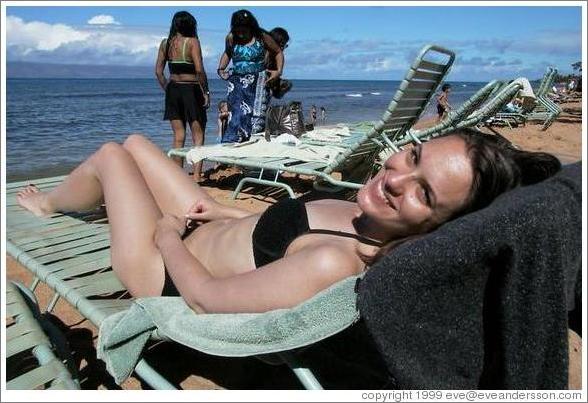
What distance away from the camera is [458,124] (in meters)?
5.41

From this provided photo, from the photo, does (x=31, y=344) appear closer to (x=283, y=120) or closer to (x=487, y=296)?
(x=487, y=296)

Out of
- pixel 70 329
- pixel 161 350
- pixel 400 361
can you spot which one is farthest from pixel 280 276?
pixel 70 329

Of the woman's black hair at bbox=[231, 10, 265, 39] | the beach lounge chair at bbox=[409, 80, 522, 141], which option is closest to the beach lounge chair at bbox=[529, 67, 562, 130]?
the beach lounge chair at bbox=[409, 80, 522, 141]

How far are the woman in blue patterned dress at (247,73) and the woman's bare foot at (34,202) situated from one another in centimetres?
351

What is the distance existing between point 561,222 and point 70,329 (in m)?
2.50

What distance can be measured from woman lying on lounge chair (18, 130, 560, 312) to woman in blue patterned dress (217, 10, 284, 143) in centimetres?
393

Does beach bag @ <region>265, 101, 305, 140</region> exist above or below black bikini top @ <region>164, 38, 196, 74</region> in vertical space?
below

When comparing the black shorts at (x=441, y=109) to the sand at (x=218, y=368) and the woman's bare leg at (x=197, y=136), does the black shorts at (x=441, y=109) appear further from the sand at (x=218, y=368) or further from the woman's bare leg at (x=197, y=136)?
the sand at (x=218, y=368)

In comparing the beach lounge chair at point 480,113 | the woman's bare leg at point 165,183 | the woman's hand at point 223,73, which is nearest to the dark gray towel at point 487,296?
the woman's bare leg at point 165,183

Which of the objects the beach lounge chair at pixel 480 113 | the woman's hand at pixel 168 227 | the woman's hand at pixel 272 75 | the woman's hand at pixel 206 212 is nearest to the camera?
the woman's hand at pixel 168 227

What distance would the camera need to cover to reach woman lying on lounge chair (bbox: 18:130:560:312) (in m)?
1.53

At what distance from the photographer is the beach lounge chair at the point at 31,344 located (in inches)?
64.6

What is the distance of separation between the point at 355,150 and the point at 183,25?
256cm

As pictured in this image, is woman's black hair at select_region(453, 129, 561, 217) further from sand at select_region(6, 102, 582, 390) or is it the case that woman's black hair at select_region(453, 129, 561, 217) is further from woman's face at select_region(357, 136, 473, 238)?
sand at select_region(6, 102, 582, 390)
